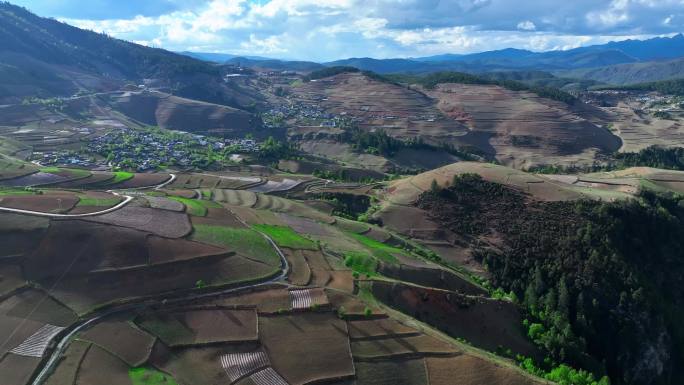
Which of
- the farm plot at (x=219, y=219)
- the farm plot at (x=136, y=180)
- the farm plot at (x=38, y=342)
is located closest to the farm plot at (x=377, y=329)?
the farm plot at (x=38, y=342)

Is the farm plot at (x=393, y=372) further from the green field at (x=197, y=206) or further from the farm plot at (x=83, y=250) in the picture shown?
the green field at (x=197, y=206)

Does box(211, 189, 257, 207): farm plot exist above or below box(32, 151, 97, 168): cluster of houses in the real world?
below

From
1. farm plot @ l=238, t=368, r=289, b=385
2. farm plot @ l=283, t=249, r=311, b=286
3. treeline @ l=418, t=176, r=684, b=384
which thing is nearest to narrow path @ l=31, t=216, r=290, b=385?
farm plot @ l=283, t=249, r=311, b=286

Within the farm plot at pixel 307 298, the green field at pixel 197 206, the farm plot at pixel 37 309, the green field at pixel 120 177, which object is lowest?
the farm plot at pixel 307 298

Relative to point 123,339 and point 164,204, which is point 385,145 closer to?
point 164,204

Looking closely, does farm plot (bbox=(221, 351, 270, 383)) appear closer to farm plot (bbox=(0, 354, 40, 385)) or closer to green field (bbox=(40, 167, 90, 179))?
farm plot (bbox=(0, 354, 40, 385))

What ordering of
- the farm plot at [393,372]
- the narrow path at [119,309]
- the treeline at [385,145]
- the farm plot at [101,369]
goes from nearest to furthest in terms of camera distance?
the farm plot at [101,369] → the narrow path at [119,309] → the farm plot at [393,372] → the treeline at [385,145]

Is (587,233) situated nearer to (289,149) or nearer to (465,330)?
(465,330)
